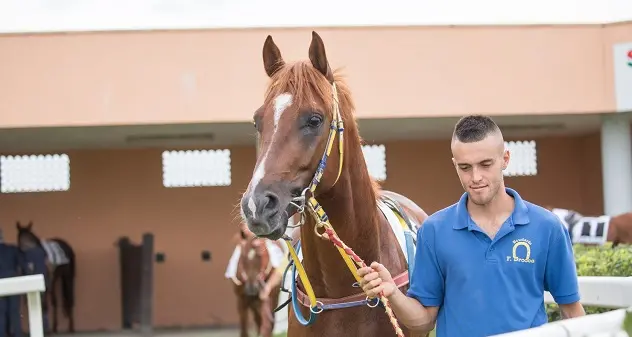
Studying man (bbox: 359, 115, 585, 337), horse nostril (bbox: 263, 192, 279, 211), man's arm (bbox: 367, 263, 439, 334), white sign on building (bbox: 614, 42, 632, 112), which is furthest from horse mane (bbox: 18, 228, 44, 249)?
man (bbox: 359, 115, 585, 337)

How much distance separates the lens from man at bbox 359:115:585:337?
2.56 meters

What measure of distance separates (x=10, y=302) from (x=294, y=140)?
11579mm

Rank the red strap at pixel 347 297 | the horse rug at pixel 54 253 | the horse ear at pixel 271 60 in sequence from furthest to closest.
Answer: the horse rug at pixel 54 253, the horse ear at pixel 271 60, the red strap at pixel 347 297

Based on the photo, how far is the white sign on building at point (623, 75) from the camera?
13.1 m

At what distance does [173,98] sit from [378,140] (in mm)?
6053

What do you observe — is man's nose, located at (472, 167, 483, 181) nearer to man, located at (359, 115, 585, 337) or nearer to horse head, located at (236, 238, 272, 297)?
man, located at (359, 115, 585, 337)

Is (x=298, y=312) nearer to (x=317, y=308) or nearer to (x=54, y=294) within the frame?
(x=317, y=308)

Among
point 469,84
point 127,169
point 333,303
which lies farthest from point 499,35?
point 333,303

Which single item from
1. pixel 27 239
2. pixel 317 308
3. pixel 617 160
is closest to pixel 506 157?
pixel 317 308

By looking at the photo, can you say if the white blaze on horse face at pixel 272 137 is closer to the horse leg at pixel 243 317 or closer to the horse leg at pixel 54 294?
the horse leg at pixel 243 317

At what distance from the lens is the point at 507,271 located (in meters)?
2.58

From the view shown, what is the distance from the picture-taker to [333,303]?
3.48 meters

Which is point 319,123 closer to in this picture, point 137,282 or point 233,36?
point 233,36

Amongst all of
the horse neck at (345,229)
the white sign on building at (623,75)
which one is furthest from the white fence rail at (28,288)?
the white sign on building at (623,75)
